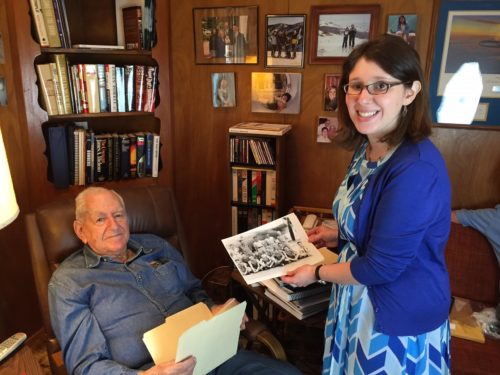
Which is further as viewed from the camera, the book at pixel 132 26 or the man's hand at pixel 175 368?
the book at pixel 132 26

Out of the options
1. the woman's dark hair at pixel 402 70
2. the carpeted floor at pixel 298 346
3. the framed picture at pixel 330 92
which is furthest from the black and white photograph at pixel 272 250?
the framed picture at pixel 330 92

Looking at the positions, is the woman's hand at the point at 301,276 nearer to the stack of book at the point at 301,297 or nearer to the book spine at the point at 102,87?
the stack of book at the point at 301,297

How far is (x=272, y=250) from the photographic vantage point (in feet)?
4.92

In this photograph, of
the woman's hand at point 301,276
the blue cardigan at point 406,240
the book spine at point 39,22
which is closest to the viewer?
the blue cardigan at point 406,240

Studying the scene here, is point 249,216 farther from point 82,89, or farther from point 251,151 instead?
point 82,89

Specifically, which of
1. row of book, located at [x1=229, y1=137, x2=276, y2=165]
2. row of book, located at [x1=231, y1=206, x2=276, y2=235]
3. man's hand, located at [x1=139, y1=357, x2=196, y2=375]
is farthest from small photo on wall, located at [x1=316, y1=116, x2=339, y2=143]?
man's hand, located at [x1=139, y1=357, x2=196, y2=375]

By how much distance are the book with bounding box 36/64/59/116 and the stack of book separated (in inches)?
54.6

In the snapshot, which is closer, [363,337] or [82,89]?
[363,337]

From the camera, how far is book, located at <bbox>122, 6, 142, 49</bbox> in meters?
2.25

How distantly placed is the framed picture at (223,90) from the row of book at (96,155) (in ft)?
1.40

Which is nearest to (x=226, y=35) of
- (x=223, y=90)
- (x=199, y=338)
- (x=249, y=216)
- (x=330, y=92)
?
(x=223, y=90)

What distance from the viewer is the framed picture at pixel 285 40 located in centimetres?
225

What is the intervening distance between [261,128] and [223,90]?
1.38 feet

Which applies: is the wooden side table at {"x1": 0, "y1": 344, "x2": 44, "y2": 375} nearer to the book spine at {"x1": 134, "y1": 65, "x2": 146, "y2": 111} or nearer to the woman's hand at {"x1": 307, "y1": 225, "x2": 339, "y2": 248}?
the woman's hand at {"x1": 307, "y1": 225, "x2": 339, "y2": 248}
